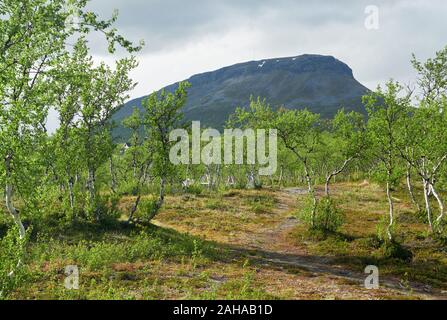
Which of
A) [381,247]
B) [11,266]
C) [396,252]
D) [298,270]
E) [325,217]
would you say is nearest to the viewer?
[11,266]

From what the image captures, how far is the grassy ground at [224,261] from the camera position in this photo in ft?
55.4

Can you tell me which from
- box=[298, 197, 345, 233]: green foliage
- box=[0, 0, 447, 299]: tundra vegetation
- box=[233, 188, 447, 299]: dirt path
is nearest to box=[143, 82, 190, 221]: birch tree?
box=[0, 0, 447, 299]: tundra vegetation

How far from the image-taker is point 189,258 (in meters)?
23.2

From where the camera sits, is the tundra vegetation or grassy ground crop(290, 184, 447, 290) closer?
the tundra vegetation

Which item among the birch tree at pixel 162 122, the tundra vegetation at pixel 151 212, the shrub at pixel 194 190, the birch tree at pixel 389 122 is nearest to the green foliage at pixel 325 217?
the tundra vegetation at pixel 151 212

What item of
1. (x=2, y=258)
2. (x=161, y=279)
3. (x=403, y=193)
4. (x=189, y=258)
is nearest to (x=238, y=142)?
(x=403, y=193)

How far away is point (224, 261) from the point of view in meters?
23.3

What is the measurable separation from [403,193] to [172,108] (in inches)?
1713

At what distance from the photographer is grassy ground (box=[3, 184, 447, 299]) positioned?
16875mm

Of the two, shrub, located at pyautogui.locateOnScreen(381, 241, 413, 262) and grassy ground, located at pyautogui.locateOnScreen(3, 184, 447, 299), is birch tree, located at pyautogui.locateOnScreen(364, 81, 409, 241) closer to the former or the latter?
shrub, located at pyautogui.locateOnScreen(381, 241, 413, 262)

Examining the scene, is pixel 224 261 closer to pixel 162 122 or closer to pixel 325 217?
pixel 325 217

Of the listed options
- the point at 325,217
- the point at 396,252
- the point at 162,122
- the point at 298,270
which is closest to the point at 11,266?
the point at 298,270

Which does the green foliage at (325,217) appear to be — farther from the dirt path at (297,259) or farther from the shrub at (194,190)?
the shrub at (194,190)
